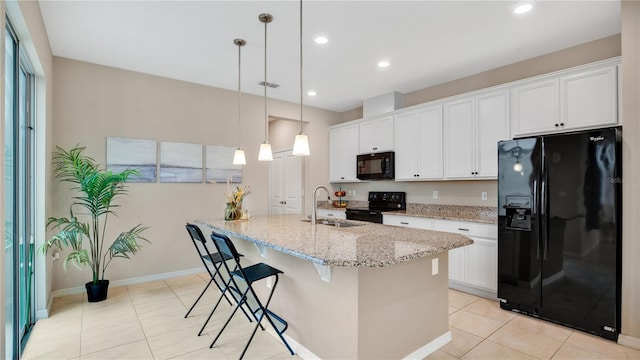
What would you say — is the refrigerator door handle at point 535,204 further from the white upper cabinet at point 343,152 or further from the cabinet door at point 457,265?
the white upper cabinet at point 343,152

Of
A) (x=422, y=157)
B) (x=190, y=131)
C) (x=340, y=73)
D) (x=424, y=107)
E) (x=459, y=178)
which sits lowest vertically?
(x=459, y=178)

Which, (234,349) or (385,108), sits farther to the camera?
(385,108)

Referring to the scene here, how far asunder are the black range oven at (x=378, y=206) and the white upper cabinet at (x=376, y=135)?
74 cm

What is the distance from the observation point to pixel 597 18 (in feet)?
9.23

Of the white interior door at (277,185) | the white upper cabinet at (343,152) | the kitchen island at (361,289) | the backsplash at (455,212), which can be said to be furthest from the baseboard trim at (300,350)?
the white interior door at (277,185)

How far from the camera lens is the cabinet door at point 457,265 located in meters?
3.73

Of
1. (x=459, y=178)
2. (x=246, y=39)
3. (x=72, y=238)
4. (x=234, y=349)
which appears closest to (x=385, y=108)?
(x=459, y=178)

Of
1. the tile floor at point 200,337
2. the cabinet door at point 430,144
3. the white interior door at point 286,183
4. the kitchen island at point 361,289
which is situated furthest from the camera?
the white interior door at point 286,183

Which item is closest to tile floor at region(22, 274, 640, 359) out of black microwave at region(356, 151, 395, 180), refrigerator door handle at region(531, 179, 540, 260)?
refrigerator door handle at region(531, 179, 540, 260)

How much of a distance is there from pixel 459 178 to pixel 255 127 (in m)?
3.03

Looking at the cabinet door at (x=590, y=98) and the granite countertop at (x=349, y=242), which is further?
the cabinet door at (x=590, y=98)

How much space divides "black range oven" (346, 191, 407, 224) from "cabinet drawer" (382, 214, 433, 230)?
146mm

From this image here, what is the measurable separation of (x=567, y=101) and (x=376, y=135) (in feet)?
7.97

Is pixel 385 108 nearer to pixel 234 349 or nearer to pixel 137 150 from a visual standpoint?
pixel 137 150
